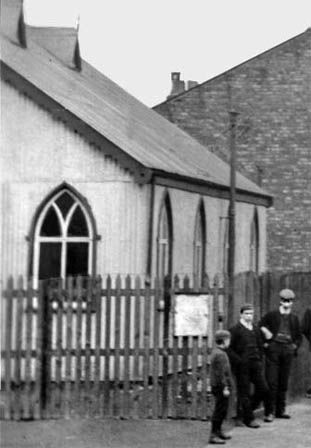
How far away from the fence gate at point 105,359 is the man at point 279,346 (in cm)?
166

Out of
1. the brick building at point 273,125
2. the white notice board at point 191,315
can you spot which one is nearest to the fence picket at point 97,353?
the white notice board at point 191,315

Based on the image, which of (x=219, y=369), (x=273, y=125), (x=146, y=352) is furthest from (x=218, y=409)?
(x=273, y=125)

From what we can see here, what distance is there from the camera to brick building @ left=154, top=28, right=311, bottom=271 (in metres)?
42.8

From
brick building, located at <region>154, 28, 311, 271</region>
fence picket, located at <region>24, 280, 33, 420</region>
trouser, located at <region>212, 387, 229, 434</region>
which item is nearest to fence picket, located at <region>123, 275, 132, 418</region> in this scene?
fence picket, located at <region>24, 280, 33, 420</region>

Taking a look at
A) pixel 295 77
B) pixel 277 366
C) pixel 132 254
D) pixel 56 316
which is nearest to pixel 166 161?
pixel 132 254

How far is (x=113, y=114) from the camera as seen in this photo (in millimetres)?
24578

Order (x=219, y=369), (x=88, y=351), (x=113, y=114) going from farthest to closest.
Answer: (x=113, y=114)
(x=88, y=351)
(x=219, y=369)

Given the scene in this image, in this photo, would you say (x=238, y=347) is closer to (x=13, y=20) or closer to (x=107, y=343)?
(x=107, y=343)

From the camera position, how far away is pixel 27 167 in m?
20.8

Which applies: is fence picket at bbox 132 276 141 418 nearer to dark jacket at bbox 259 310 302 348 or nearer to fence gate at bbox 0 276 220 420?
fence gate at bbox 0 276 220 420

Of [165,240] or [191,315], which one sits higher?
[165,240]

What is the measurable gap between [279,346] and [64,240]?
4577mm

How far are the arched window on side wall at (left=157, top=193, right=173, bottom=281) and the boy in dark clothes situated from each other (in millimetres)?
6910

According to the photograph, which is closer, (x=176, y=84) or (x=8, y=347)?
(x=8, y=347)
